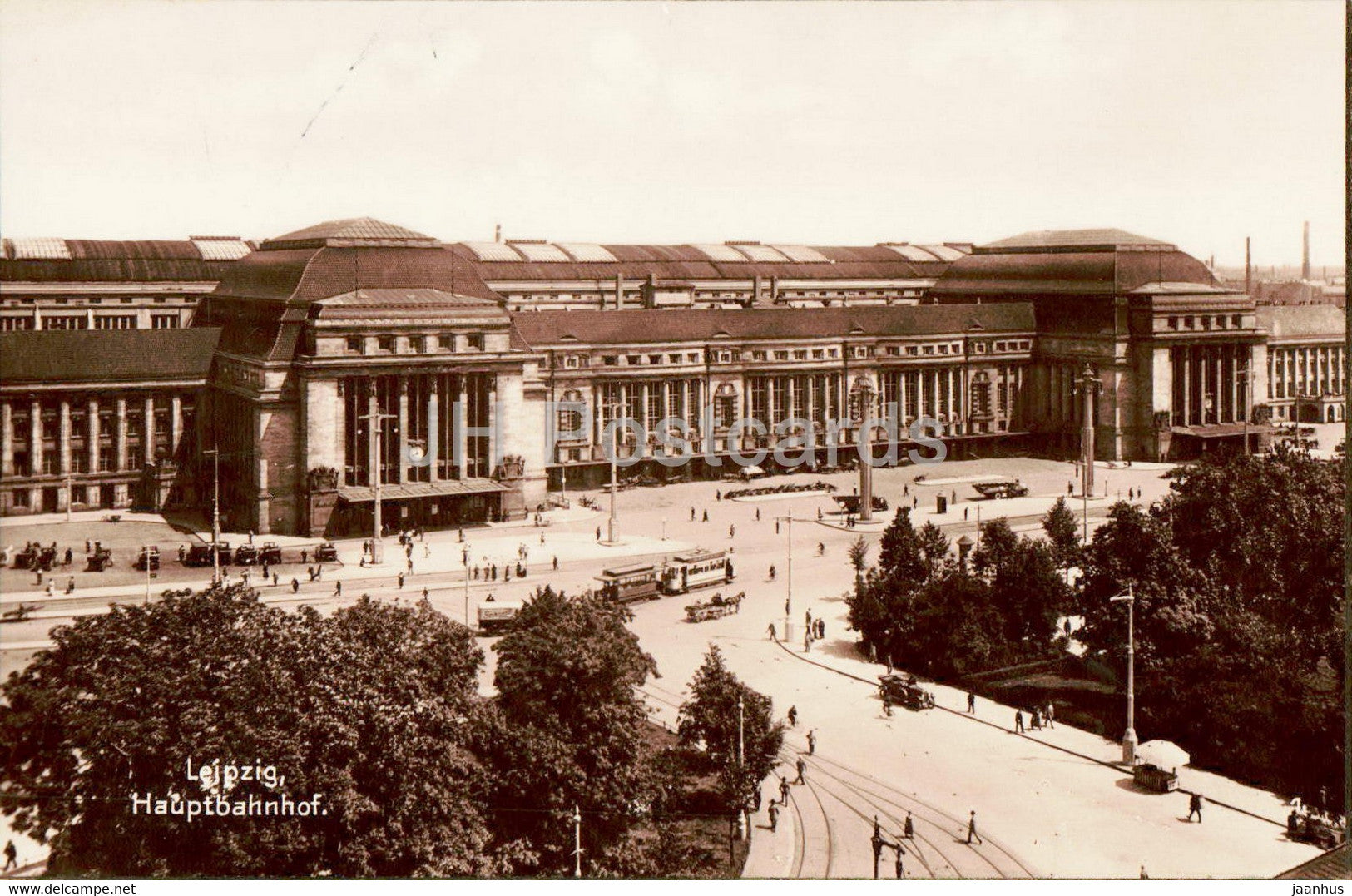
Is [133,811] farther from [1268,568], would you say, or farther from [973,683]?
[1268,568]

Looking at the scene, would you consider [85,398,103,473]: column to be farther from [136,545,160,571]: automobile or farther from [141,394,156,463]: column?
[136,545,160,571]: automobile

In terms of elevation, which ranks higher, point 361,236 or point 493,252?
point 493,252

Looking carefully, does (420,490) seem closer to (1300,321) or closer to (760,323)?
(760,323)

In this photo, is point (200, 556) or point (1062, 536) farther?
point (1062, 536)

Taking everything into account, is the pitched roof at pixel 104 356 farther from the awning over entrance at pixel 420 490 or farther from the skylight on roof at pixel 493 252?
the skylight on roof at pixel 493 252

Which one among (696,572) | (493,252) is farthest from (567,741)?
(493,252)

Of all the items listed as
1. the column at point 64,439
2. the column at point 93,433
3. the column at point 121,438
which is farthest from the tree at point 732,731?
the column at point 121,438
